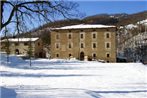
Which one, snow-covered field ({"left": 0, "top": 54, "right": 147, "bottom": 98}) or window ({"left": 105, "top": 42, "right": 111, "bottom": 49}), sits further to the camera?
window ({"left": 105, "top": 42, "right": 111, "bottom": 49})

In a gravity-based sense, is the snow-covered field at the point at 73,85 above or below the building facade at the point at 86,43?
below

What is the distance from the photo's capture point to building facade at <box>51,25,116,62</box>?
85750 mm

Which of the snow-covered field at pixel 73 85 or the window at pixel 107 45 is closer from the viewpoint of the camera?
the snow-covered field at pixel 73 85

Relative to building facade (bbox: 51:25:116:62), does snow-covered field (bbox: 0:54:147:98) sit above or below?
below

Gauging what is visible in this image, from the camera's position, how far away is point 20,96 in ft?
41.7

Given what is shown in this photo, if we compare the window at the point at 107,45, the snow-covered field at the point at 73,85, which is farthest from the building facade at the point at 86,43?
the snow-covered field at the point at 73,85

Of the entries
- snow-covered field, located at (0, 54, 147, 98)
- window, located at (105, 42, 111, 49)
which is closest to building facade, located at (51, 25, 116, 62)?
window, located at (105, 42, 111, 49)

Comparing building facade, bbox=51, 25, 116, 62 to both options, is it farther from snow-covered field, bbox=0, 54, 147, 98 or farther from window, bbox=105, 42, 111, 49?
snow-covered field, bbox=0, 54, 147, 98

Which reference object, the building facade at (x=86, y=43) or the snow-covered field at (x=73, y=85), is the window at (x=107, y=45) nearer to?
the building facade at (x=86, y=43)

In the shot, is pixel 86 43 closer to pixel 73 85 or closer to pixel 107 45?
pixel 107 45

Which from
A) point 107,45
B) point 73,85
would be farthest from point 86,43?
point 73,85

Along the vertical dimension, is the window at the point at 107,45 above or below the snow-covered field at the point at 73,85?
above

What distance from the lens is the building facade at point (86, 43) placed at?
281 feet

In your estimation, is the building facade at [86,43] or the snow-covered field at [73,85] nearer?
the snow-covered field at [73,85]
